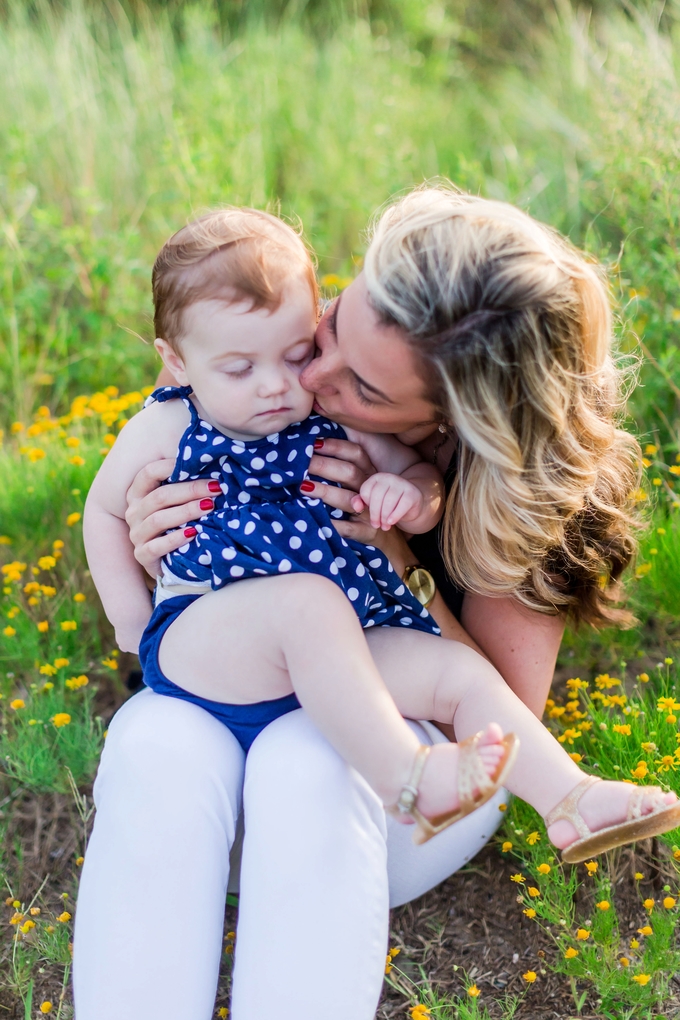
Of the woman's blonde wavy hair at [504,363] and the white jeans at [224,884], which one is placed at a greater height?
the woman's blonde wavy hair at [504,363]

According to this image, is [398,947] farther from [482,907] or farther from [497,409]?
[497,409]

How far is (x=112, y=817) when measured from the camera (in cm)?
158

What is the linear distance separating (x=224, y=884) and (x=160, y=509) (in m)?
0.75

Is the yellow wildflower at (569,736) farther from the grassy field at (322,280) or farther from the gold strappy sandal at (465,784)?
the gold strappy sandal at (465,784)

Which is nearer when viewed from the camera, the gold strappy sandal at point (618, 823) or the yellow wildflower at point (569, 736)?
the gold strappy sandal at point (618, 823)

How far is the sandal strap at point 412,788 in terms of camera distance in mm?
1490

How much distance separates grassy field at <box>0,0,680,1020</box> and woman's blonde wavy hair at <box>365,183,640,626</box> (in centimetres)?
58

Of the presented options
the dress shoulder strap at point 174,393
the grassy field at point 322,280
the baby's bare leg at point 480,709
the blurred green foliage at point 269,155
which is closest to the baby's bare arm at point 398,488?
the baby's bare leg at point 480,709

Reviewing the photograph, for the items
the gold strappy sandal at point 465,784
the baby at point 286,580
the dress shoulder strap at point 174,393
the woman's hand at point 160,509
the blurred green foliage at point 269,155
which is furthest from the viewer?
the blurred green foliage at point 269,155

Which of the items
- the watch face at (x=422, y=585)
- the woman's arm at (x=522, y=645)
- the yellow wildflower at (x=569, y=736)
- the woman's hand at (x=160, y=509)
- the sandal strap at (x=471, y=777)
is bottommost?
the yellow wildflower at (x=569, y=736)

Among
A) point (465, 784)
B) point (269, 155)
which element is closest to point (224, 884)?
point (465, 784)

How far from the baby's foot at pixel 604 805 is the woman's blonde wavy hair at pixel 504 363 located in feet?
1.47

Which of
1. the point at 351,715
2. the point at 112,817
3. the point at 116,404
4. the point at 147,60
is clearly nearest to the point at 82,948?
the point at 112,817

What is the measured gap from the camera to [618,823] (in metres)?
1.53
